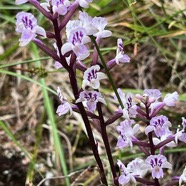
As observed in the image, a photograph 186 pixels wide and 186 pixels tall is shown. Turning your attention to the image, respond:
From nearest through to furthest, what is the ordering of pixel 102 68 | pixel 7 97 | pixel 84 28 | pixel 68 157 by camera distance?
pixel 84 28 < pixel 102 68 < pixel 68 157 < pixel 7 97

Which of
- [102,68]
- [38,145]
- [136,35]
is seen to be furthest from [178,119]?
[102,68]

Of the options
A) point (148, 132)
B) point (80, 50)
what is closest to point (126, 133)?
point (148, 132)

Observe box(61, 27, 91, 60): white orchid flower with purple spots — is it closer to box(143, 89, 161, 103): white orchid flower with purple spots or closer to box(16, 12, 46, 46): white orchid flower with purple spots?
box(16, 12, 46, 46): white orchid flower with purple spots

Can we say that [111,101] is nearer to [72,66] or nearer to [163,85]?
[163,85]

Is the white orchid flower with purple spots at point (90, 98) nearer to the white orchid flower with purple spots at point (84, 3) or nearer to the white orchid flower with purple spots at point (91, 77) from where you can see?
the white orchid flower with purple spots at point (91, 77)

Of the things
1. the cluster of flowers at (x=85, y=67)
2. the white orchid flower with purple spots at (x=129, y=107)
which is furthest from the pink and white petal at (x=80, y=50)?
the white orchid flower with purple spots at (x=129, y=107)

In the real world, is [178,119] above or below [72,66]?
below

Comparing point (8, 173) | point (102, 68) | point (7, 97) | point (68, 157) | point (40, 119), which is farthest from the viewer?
point (7, 97)

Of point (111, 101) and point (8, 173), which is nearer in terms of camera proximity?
point (8, 173)

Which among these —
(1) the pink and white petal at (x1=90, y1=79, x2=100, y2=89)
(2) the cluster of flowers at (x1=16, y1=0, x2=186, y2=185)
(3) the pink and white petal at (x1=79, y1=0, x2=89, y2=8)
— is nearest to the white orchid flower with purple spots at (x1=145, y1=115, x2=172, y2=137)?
(2) the cluster of flowers at (x1=16, y1=0, x2=186, y2=185)
